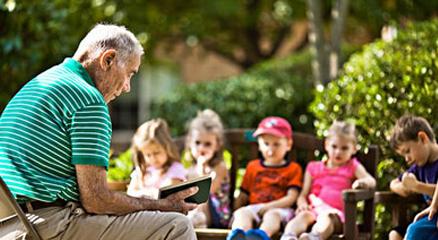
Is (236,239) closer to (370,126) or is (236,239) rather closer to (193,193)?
(193,193)

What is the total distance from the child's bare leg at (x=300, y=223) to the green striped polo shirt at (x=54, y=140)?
64.6 inches

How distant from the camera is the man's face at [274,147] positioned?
5465mm

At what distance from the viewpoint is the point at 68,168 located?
367cm

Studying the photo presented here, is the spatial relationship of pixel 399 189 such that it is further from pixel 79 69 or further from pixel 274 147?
pixel 79 69

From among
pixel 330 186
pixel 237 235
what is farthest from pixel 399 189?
pixel 237 235

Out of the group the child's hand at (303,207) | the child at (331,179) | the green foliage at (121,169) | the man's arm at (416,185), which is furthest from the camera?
the green foliage at (121,169)

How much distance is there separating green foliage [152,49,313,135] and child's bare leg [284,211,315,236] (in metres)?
3.35

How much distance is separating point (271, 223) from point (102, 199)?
165 centimetres

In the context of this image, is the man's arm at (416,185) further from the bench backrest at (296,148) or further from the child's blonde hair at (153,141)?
the child's blonde hair at (153,141)

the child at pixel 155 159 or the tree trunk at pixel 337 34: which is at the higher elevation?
the tree trunk at pixel 337 34

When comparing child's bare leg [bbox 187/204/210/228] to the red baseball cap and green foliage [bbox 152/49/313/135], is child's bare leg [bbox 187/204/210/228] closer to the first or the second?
the red baseball cap

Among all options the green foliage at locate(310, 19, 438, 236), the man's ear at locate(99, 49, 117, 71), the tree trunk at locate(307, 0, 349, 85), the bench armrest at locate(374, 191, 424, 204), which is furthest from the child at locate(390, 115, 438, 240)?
the tree trunk at locate(307, 0, 349, 85)

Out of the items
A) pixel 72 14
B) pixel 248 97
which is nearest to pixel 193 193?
pixel 248 97

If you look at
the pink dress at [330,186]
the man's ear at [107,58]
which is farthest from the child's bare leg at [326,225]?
the man's ear at [107,58]
